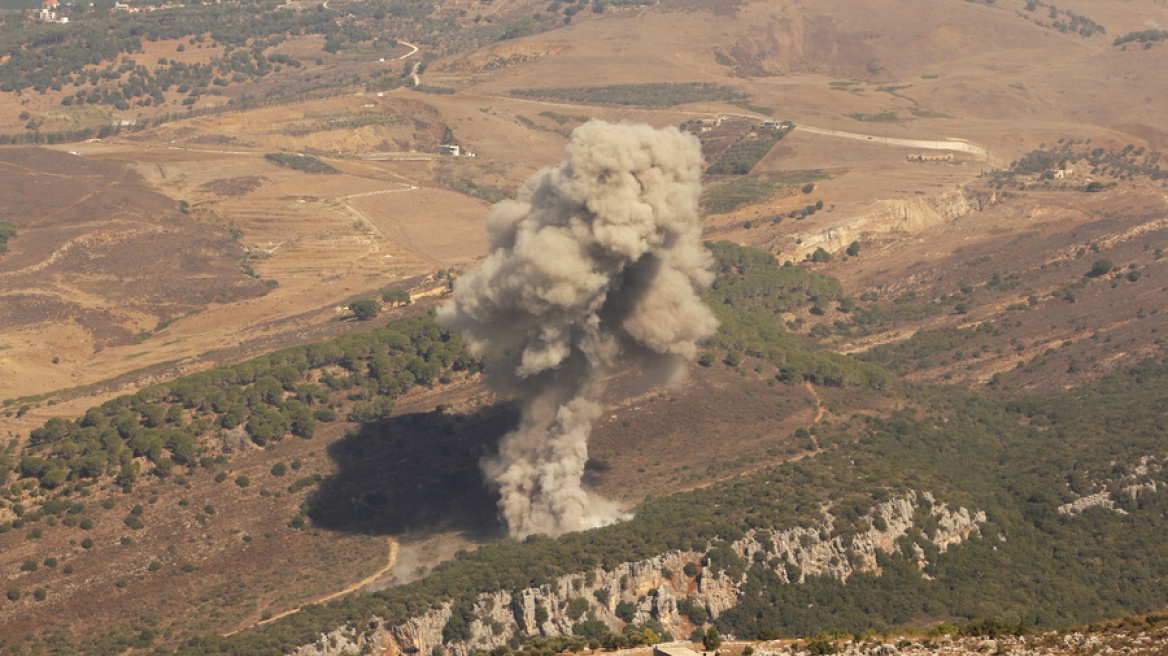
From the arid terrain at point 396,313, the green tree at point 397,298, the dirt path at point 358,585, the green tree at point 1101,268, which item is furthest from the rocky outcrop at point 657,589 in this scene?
the green tree at point 1101,268

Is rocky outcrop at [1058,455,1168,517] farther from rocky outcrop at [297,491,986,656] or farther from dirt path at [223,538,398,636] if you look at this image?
dirt path at [223,538,398,636]

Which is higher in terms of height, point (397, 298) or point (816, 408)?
point (816, 408)

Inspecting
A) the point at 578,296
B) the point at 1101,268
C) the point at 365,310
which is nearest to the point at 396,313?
the point at 365,310

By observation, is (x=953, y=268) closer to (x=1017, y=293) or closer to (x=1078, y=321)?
(x=1017, y=293)

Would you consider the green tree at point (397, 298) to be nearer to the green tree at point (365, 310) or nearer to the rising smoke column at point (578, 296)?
the green tree at point (365, 310)

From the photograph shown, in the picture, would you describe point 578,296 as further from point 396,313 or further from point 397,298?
point 397,298

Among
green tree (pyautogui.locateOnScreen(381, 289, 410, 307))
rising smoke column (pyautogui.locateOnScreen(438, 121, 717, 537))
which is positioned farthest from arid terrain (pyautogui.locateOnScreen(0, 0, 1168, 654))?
rising smoke column (pyautogui.locateOnScreen(438, 121, 717, 537))
